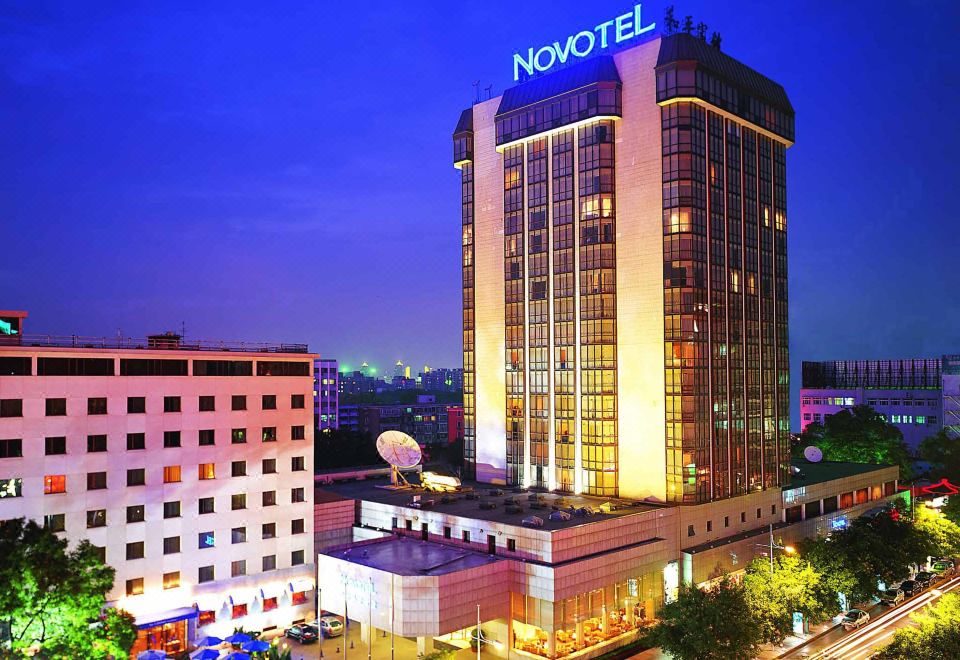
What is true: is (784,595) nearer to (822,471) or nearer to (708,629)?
(708,629)

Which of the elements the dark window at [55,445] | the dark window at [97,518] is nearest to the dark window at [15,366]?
the dark window at [55,445]

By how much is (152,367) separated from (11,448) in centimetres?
1353

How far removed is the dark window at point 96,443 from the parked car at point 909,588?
90.2m

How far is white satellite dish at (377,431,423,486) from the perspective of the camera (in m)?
95.5

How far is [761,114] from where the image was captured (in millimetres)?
103812

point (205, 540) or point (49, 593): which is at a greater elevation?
point (49, 593)

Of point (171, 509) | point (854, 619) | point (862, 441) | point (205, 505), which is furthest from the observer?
point (862, 441)

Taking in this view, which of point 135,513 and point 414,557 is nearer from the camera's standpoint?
point 135,513

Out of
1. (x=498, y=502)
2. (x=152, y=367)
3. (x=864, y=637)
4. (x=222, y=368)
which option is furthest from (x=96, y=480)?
(x=864, y=637)

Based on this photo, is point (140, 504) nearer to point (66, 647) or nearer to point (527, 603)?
point (66, 647)

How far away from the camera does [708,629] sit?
61688 mm

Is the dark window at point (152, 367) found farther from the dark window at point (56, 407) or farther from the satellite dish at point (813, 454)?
the satellite dish at point (813, 454)

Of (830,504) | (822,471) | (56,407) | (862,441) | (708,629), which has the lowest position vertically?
(708,629)

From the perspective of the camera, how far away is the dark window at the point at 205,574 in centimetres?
7319
